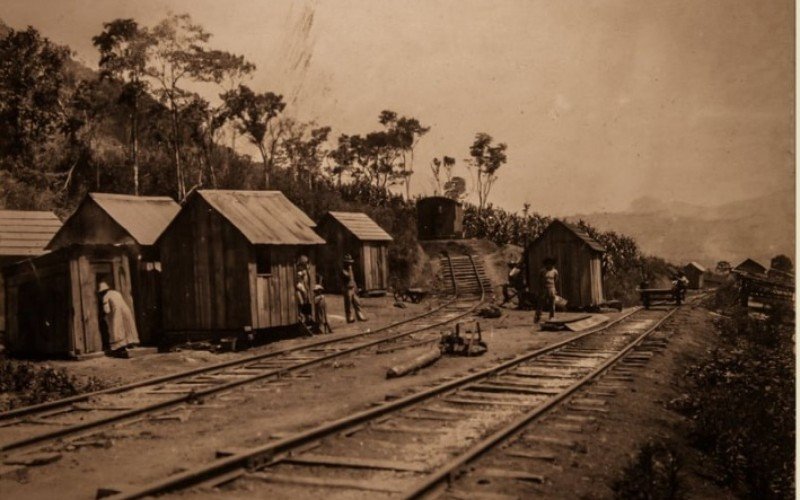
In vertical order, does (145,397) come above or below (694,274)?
above

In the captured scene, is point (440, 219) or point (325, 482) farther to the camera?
point (440, 219)

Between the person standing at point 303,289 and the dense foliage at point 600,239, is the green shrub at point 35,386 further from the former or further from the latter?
the dense foliage at point 600,239

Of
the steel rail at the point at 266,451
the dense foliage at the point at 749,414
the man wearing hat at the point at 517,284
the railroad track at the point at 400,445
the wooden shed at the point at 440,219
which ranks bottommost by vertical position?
the dense foliage at the point at 749,414

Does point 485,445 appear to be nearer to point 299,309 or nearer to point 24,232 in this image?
point 299,309

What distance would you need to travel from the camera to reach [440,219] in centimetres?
4591

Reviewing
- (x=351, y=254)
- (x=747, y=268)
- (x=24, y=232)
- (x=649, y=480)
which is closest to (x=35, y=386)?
(x=24, y=232)

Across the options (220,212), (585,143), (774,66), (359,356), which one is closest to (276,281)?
(220,212)

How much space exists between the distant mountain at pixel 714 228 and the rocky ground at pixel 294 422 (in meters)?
2.61

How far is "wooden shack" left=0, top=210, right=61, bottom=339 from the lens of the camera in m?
15.3

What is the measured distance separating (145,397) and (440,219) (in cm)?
3659

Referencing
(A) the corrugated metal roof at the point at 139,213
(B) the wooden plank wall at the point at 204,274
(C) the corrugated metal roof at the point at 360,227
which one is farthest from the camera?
(C) the corrugated metal roof at the point at 360,227

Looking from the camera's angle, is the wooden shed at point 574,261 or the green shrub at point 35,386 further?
the wooden shed at point 574,261

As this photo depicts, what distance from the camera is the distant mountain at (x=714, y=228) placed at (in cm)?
950

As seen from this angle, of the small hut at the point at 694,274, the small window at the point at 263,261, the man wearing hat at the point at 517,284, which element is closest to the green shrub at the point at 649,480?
the small window at the point at 263,261
